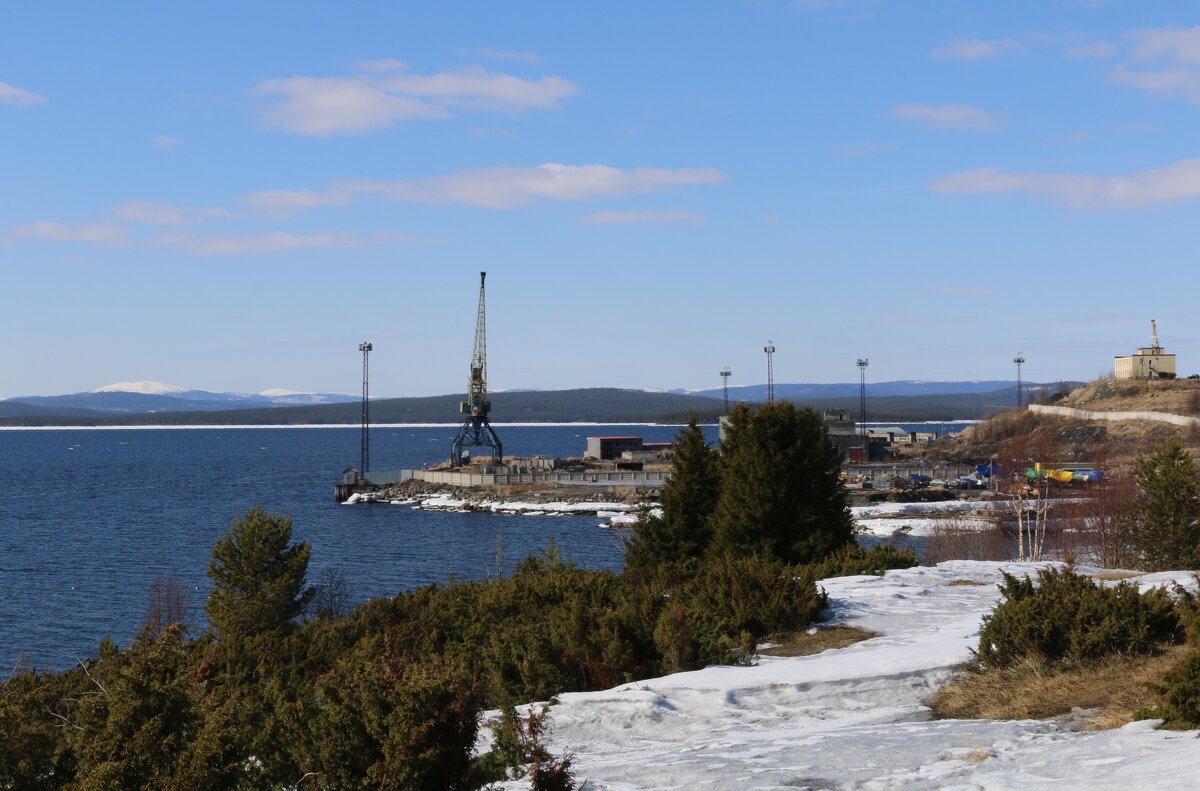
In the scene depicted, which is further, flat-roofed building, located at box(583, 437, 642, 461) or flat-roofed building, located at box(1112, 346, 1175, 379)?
flat-roofed building, located at box(1112, 346, 1175, 379)

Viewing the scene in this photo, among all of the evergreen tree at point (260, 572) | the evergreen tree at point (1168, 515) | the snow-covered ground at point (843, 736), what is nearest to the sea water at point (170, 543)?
the evergreen tree at point (260, 572)

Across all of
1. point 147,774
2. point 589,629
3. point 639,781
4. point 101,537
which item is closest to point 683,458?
point 589,629

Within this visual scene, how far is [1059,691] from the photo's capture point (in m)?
10.6

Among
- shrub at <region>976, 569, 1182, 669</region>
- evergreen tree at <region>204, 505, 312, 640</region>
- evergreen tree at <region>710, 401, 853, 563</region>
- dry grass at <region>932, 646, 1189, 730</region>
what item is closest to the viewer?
dry grass at <region>932, 646, 1189, 730</region>

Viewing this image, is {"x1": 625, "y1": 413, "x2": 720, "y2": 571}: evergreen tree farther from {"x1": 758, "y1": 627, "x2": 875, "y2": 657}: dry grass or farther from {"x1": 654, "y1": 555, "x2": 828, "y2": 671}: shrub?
{"x1": 758, "y1": 627, "x2": 875, "y2": 657}: dry grass

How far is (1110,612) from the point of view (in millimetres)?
11844

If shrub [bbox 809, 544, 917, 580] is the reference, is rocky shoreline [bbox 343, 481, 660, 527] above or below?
below

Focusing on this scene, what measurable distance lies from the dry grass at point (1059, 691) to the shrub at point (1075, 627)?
0.69ft

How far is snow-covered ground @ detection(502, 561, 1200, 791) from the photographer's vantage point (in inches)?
319

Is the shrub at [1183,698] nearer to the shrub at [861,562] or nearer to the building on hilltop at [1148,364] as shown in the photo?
the shrub at [861,562]

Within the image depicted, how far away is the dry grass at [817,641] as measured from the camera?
14281mm

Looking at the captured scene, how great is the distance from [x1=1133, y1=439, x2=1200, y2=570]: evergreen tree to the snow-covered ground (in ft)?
44.4

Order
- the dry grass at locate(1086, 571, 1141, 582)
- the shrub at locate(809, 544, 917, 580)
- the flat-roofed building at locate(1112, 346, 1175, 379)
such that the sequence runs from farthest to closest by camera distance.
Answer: the flat-roofed building at locate(1112, 346, 1175, 379) < the shrub at locate(809, 544, 917, 580) < the dry grass at locate(1086, 571, 1141, 582)

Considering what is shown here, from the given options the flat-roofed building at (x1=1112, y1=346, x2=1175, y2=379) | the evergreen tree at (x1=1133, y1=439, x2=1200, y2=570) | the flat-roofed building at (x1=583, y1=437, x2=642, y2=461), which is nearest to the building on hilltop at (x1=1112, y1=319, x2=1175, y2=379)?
the flat-roofed building at (x1=1112, y1=346, x2=1175, y2=379)
